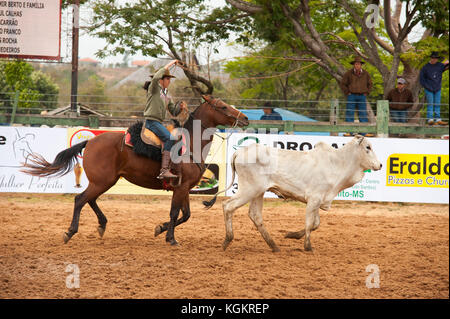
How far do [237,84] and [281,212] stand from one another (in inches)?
1112

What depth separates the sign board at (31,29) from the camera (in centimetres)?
1248

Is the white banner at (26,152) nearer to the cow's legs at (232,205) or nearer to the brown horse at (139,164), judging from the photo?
the brown horse at (139,164)

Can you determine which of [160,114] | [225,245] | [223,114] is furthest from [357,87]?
[225,245]

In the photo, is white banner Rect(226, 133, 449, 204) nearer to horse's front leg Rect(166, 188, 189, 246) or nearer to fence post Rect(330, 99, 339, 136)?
fence post Rect(330, 99, 339, 136)

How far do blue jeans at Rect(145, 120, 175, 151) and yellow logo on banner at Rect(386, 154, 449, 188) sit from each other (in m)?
6.83

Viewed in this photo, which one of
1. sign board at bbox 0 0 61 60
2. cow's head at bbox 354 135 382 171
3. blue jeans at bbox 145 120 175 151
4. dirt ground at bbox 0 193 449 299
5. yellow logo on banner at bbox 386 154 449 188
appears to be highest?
sign board at bbox 0 0 61 60

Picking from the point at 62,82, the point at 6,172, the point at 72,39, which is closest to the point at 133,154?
the point at 6,172

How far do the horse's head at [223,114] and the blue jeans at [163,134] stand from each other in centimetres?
76

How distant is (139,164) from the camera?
7.87 meters

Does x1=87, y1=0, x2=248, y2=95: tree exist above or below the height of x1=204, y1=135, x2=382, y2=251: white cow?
above

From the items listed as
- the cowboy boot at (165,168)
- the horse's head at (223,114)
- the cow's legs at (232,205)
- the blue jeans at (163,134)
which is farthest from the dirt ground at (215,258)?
the horse's head at (223,114)

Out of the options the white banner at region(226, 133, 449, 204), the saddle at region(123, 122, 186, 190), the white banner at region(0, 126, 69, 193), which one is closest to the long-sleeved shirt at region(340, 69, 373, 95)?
the white banner at region(226, 133, 449, 204)

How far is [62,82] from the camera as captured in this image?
A: 78500 millimetres

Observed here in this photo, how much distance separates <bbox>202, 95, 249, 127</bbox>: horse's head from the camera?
790 centimetres
